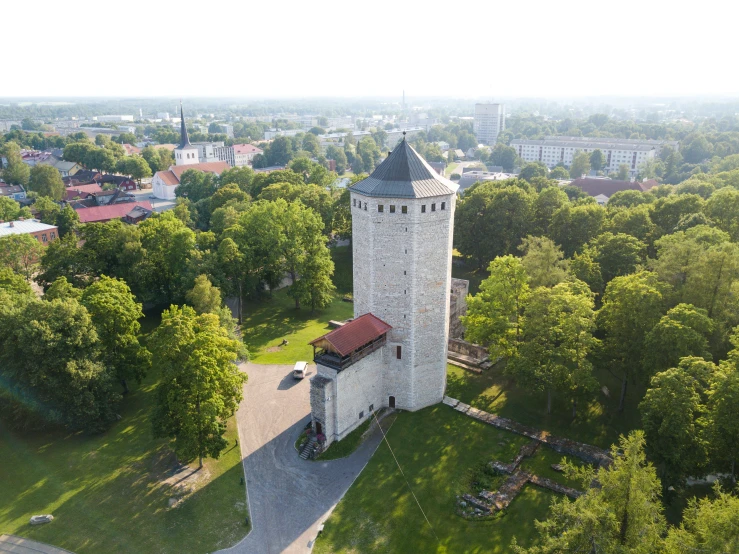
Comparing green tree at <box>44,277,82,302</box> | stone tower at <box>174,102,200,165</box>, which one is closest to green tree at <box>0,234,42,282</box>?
green tree at <box>44,277,82,302</box>

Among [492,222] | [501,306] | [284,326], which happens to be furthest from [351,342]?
[492,222]

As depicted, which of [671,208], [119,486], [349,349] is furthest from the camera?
[671,208]

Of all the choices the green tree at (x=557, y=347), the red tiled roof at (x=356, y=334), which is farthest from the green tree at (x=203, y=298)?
the green tree at (x=557, y=347)

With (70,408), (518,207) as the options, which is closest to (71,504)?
(70,408)

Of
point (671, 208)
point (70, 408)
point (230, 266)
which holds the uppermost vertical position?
point (671, 208)

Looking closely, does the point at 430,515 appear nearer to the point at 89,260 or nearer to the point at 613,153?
the point at 89,260

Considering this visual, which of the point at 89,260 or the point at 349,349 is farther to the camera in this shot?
the point at 89,260

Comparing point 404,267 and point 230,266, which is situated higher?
point 404,267

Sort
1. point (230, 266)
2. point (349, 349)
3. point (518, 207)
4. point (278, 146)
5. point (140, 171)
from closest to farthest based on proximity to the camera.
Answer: point (349, 349) → point (230, 266) → point (518, 207) → point (140, 171) → point (278, 146)
